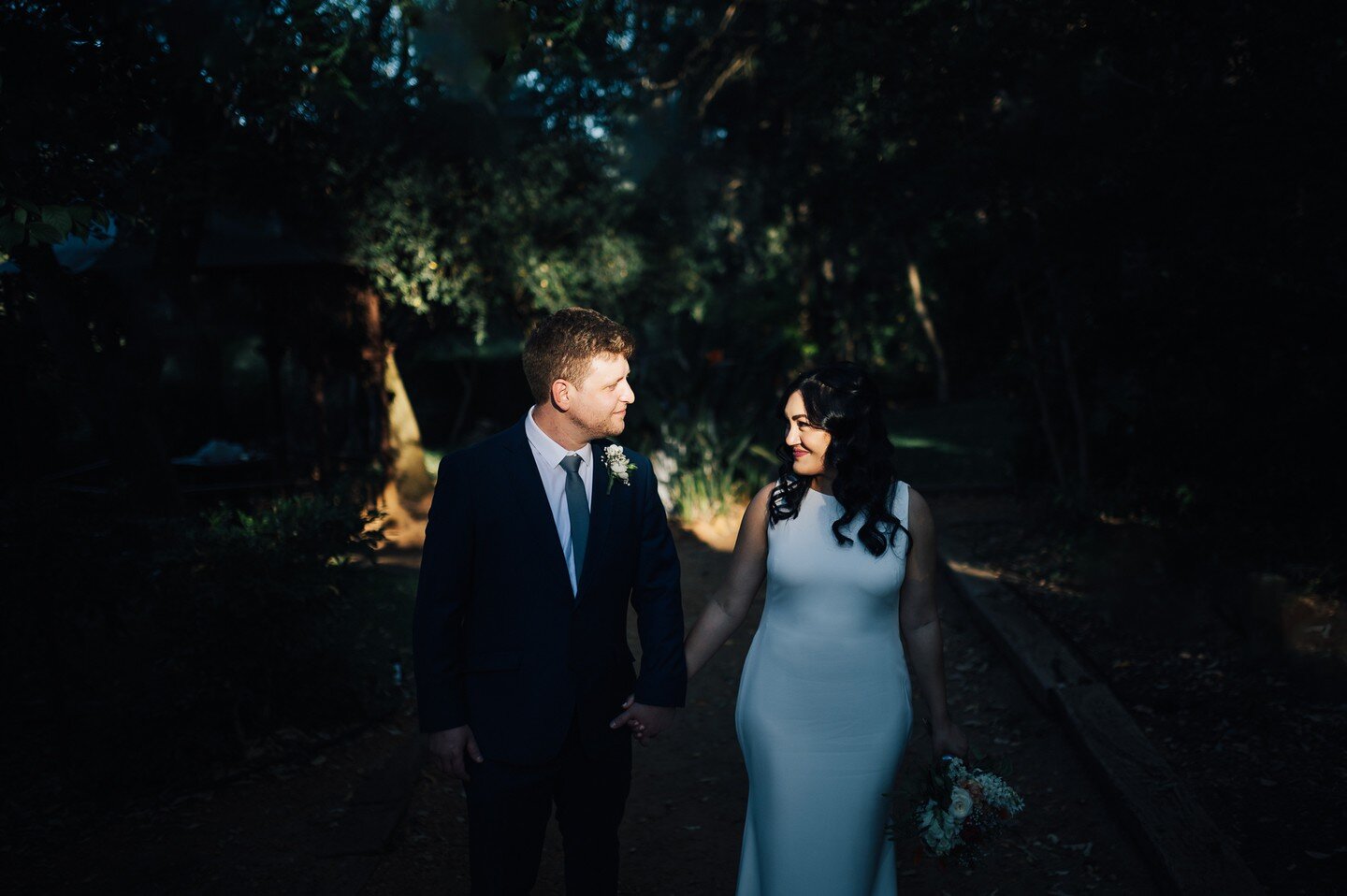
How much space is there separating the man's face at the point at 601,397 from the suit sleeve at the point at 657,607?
10.6 inches

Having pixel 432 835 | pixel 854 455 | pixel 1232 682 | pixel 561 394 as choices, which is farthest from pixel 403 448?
pixel 854 455

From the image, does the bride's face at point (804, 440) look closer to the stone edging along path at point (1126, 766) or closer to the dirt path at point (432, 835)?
the dirt path at point (432, 835)

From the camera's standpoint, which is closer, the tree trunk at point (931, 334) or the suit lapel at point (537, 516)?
the suit lapel at point (537, 516)

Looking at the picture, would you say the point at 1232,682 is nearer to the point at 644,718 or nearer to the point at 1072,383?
the point at 1072,383

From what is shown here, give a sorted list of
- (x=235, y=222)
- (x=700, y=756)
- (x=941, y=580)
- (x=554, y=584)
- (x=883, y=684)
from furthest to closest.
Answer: (x=235, y=222) < (x=941, y=580) < (x=700, y=756) < (x=883, y=684) < (x=554, y=584)

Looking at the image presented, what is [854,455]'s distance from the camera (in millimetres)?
3035

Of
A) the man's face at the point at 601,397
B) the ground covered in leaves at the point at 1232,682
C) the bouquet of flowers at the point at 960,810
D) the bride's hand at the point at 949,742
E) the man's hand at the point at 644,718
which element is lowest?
the ground covered in leaves at the point at 1232,682

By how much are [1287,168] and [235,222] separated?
9.90 metres

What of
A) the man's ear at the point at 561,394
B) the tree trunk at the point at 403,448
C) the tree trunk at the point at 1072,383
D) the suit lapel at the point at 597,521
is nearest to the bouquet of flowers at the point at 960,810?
the suit lapel at the point at 597,521

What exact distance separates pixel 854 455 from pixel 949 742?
944mm

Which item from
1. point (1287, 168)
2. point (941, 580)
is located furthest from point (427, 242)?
point (1287, 168)

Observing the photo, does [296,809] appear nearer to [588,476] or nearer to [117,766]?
[117,766]

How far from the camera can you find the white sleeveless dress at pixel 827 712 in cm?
298

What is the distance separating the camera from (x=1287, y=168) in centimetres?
513
